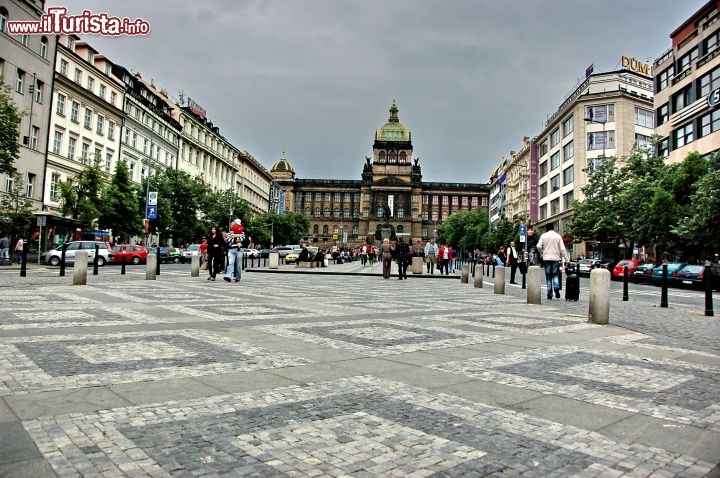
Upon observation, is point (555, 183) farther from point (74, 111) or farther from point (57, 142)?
point (57, 142)

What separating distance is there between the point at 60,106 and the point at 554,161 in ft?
189

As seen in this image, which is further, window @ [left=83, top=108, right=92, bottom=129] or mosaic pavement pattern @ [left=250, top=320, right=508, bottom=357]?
window @ [left=83, top=108, right=92, bottom=129]

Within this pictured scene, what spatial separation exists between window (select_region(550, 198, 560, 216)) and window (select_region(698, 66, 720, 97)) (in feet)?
96.3

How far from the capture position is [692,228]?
29906mm

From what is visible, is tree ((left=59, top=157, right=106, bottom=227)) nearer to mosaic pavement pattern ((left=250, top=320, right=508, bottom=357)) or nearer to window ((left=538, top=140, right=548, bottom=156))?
mosaic pavement pattern ((left=250, top=320, right=508, bottom=357))

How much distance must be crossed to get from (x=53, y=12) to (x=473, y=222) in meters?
88.8

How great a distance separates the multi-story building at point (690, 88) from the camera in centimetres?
3891

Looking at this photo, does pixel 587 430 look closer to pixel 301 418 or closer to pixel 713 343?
pixel 301 418

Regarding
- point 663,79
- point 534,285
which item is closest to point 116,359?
point 534,285

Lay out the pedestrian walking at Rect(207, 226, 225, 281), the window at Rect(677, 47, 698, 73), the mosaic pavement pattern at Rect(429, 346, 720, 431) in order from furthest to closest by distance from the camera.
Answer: the window at Rect(677, 47, 698, 73), the pedestrian walking at Rect(207, 226, 225, 281), the mosaic pavement pattern at Rect(429, 346, 720, 431)

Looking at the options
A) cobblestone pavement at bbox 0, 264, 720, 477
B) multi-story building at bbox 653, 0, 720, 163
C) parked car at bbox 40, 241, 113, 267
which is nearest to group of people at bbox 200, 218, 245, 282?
cobblestone pavement at bbox 0, 264, 720, 477

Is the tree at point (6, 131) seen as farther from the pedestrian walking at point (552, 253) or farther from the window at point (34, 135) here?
the pedestrian walking at point (552, 253)

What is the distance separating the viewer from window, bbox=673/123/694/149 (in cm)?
4222

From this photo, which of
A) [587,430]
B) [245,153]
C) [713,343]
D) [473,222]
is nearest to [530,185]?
[473,222]
